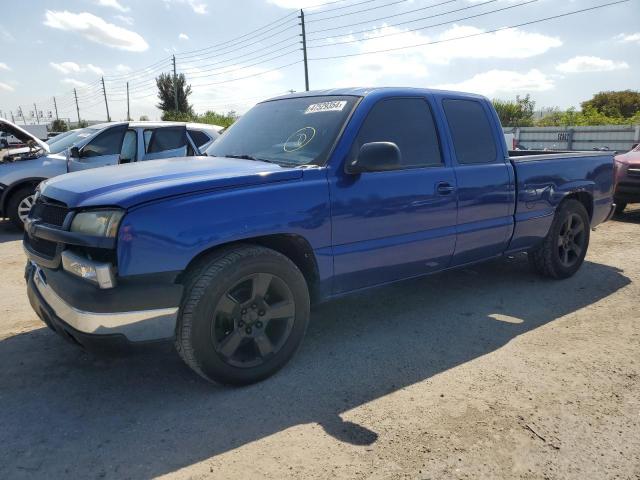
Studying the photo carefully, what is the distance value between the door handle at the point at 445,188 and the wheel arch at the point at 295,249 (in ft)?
3.95

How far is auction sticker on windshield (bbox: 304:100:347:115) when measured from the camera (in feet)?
11.7

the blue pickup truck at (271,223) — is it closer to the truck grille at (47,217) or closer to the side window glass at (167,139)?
the truck grille at (47,217)

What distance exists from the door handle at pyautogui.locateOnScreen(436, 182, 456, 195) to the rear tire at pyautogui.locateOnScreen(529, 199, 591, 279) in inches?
69.0

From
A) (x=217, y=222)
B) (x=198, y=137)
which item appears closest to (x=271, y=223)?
(x=217, y=222)

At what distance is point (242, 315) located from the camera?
2.93m

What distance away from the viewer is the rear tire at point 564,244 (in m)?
5.06

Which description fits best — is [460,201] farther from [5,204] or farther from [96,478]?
[5,204]

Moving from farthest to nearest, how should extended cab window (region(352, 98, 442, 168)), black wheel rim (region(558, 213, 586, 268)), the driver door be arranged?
the driver door, black wheel rim (region(558, 213, 586, 268)), extended cab window (region(352, 98, 442, 168))

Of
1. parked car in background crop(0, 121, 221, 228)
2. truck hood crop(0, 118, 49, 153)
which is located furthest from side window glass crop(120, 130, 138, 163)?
truck hood crop(0, 118, 49, 153)

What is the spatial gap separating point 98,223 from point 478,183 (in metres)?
2.90

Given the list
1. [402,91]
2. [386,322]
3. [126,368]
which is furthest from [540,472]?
[402,91]

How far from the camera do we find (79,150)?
319 inches

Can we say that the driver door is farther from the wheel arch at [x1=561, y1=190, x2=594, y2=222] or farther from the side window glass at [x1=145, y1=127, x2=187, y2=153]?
the wheel arch at [x1=561, y1=190, x2=594, y2=222]

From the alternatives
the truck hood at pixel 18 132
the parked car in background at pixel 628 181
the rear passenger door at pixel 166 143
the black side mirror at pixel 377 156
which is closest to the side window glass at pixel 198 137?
the rear passenger door at pixel 166 143
